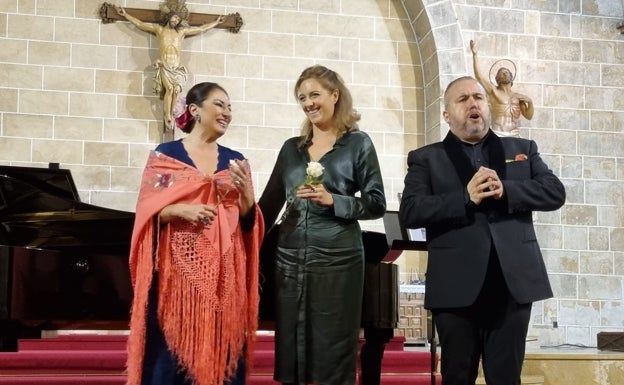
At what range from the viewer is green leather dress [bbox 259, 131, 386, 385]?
3.00m

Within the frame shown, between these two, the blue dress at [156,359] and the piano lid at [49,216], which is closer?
the blue dress at [156,359]

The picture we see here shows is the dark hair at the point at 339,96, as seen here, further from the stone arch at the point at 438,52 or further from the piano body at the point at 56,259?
the stone arch at the point at 438,52

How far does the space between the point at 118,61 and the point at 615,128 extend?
5.16 meters

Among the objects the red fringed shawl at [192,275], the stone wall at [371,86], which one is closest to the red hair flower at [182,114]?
the red fringed shawl at [192,275]

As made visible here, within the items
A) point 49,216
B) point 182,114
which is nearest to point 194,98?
point 182,114

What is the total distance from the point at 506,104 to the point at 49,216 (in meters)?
5.20

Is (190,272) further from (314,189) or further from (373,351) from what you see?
(373,351)

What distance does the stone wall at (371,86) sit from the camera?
793 cm

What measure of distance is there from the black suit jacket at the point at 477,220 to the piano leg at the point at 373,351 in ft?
3.69

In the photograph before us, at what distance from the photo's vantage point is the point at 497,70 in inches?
325

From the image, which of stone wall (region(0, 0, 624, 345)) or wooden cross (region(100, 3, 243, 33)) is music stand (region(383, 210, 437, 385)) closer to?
stone wall (region(0, 0, 624, 345))

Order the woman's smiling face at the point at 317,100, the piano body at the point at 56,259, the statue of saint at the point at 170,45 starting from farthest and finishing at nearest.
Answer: the statue of saint at the point at 170,45
the piano body at the point at 56,259
the woman's smiling face at the point at 317,100

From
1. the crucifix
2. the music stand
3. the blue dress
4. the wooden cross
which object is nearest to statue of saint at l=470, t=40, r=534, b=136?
the wooden cross

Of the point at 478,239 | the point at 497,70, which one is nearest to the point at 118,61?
the point at 497,70
